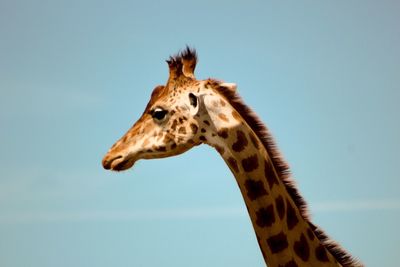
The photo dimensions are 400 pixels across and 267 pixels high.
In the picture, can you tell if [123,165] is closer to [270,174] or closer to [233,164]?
[233,164]

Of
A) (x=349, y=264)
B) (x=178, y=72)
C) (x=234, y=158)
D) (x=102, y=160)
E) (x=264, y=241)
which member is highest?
(x=178, y=72)

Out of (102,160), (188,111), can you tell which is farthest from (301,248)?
(102,160)

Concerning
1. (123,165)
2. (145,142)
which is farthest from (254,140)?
(123,165)

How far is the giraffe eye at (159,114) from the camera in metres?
5.48

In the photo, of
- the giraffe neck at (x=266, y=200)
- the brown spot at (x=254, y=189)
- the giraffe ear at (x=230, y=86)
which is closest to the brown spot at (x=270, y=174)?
the giraffe neck at (x=266, y=200)

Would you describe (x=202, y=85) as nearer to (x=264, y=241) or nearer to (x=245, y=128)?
(x=245, y=128)

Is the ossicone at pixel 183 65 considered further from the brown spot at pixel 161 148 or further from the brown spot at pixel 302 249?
the brown spot at pixel 302 249

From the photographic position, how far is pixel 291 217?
488 cm

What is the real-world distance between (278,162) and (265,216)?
662mm

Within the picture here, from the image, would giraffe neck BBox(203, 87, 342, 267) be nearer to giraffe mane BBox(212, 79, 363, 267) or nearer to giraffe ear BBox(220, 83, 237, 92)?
giraffe mane BBox(212, 79, 363, 267)

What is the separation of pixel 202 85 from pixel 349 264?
Answer: 2.51 metres

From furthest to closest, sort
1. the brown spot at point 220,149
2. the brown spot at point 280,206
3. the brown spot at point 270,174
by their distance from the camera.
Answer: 1. the brown spot at point 220,149
2. the brown spot at point 270,174
3. the brown spot at point 280,206

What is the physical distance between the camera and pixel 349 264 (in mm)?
4848

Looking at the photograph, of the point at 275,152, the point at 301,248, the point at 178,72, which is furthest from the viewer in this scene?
the point at 178,72
